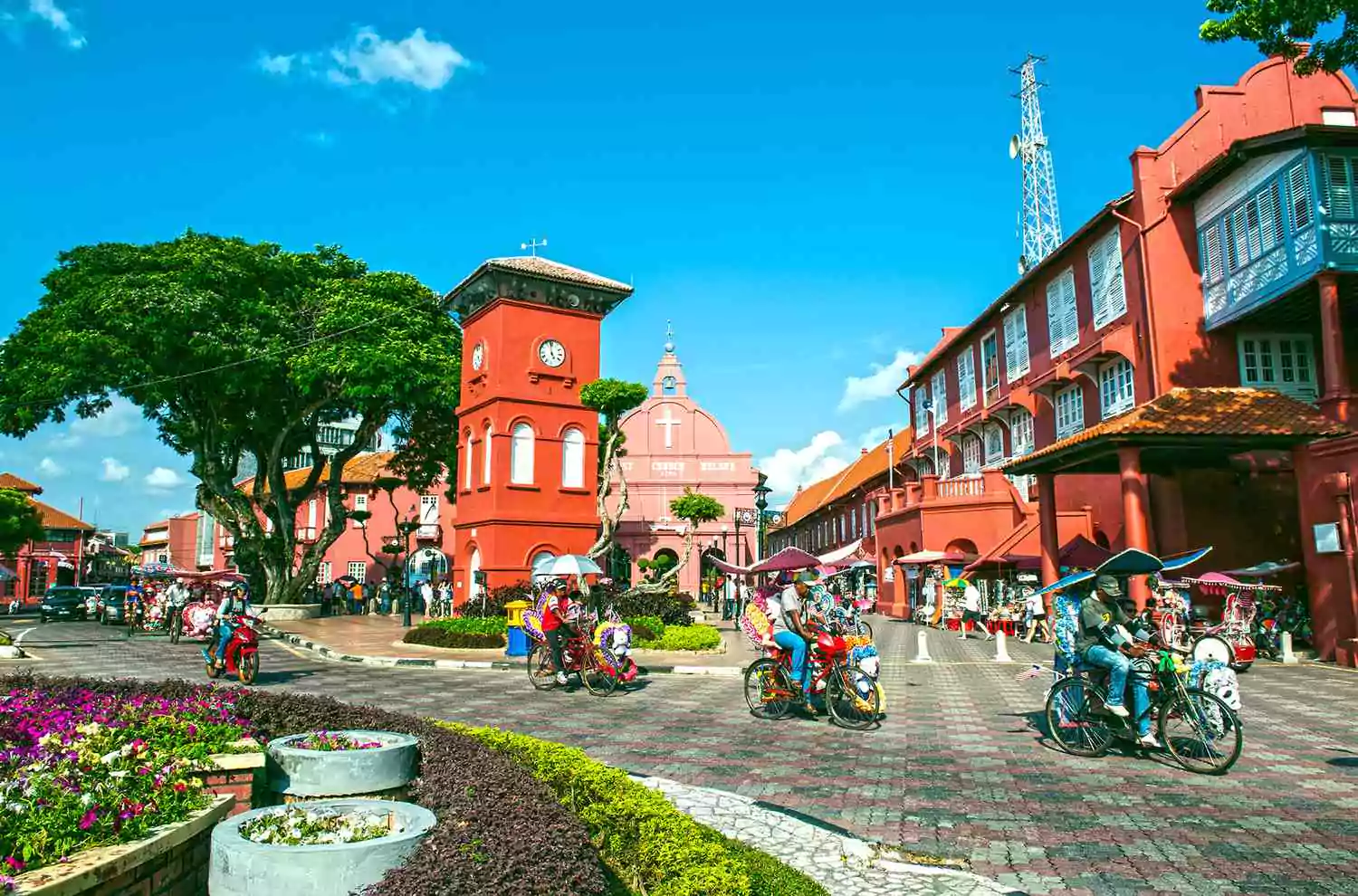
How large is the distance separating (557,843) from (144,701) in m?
3.86

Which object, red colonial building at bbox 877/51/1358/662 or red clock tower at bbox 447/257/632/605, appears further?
red clock tower at bbox 447/257/632/605

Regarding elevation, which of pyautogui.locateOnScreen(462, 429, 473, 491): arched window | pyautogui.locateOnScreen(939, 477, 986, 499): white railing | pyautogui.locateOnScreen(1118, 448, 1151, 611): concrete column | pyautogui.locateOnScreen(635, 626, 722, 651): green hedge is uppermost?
pyautogui.locateOnScreen(462, 429, 473, 491): arched window

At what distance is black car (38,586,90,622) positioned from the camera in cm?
3716

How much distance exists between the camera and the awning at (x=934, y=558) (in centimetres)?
2942

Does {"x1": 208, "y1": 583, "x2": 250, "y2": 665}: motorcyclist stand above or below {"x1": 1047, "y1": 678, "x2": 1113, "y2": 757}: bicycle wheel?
above

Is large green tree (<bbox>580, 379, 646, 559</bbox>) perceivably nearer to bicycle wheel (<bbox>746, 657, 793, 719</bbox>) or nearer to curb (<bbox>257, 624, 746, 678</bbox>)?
curb (<bbox>257, 624, 746, 678</bbox>)

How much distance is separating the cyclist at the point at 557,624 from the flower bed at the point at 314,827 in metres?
9.43

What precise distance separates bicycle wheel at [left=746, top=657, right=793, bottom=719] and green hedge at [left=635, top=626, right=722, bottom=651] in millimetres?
8469

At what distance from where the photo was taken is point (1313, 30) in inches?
509

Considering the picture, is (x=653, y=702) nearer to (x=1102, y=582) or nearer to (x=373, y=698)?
(x=373, y=698)

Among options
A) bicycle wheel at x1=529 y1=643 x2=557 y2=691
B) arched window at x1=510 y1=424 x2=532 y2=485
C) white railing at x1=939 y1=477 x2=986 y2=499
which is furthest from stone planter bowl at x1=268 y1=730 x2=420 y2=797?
white railing at x1=939 y1=477 x2=986 y2=499

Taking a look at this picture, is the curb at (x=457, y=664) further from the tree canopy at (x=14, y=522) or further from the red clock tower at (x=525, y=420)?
the tree canopy at (x=14, y=522)

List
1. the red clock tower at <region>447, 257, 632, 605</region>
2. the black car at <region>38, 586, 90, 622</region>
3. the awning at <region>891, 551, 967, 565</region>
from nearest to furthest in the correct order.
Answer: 1. the red clock tower at <region>447, 257, 632, 605</region>
2. the awning at <region>891, 551, 967, 565</region>
3. the black car at <region>38, 586, 90, 622</region>

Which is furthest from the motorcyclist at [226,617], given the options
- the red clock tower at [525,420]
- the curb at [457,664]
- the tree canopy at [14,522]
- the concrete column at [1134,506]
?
the tree canopy at [14,522]
